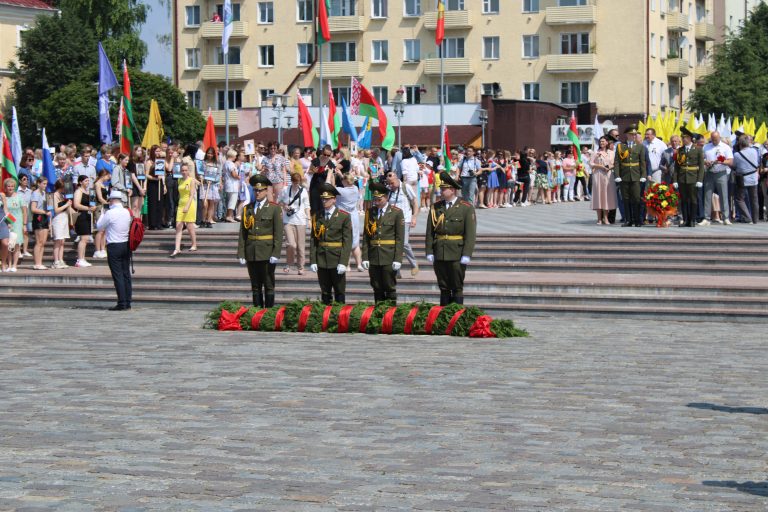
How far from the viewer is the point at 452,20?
81875 mm

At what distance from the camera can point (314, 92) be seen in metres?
84.6

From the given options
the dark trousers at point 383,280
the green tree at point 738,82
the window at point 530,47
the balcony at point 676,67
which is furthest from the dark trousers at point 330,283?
the balcony at point 676,67

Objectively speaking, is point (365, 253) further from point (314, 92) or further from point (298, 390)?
point (314, 92)

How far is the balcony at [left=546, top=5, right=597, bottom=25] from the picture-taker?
78562 millimetres

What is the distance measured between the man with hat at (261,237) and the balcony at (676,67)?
67.7 meters

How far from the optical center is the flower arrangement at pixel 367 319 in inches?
637

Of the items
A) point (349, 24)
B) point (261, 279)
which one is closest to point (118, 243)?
point (261, 279)

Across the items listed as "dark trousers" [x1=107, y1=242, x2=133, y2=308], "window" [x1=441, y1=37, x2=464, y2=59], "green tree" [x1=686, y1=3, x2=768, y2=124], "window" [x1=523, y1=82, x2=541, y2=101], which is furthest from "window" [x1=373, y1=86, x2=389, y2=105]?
"dark trousers" [x1=107, y1=242, x2=133, y2=308]

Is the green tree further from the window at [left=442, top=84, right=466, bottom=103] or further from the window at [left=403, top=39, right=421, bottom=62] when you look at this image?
the window at [left=403, top=39, right=421, bottom=62]

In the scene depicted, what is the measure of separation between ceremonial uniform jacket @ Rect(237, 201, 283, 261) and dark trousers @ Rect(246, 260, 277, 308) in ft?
0.39

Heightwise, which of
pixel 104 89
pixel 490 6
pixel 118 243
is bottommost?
pixel 118 243

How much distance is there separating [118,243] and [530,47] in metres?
63.1

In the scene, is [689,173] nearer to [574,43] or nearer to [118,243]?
[118,243]

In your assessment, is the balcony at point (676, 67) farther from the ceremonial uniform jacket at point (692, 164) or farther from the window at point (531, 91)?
the ceremonial uniform jacket at point (692, 164)
